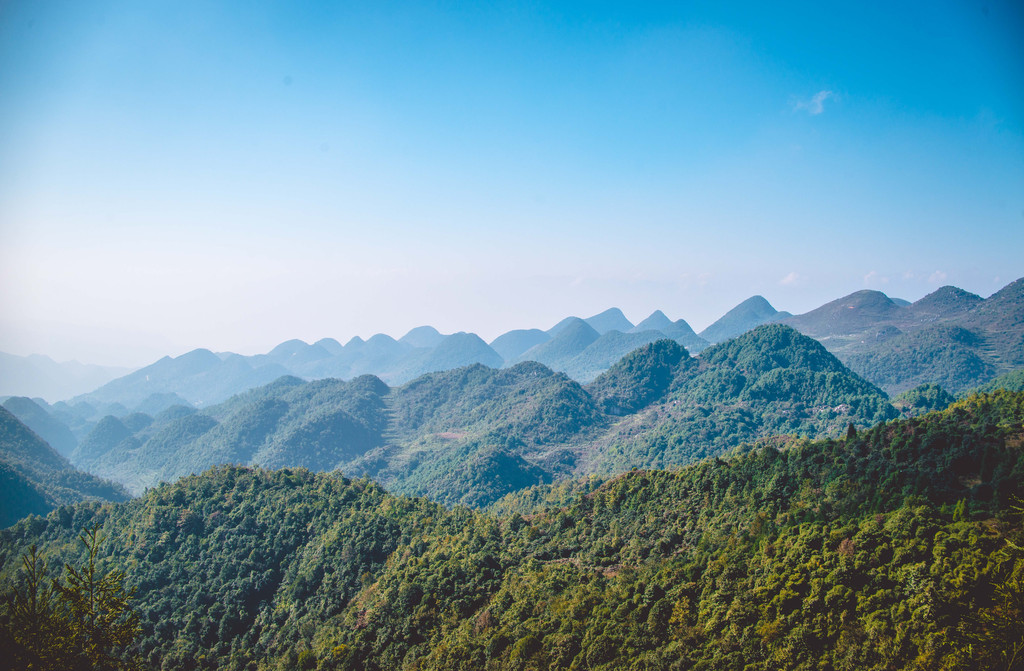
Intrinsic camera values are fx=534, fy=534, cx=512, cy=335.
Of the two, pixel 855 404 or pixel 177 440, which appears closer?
pixel 855 404

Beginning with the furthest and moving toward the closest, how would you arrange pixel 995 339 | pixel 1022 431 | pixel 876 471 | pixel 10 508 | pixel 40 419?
1. pixel 40 419
2. pixel 995 339
3. pixel 10 508
4. pixel 876 471
5. pixel 1022 431

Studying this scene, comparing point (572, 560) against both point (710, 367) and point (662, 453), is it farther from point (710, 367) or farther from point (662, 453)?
point (710, 367)

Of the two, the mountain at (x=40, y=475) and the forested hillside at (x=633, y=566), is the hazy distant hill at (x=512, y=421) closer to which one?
the mountain at (x=40, y=475)

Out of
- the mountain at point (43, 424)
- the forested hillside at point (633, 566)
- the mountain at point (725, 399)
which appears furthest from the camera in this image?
the mountain at point (43, 424)

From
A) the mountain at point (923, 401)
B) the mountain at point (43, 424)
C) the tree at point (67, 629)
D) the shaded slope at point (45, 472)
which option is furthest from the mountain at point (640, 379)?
the mountain at point (43, 424)

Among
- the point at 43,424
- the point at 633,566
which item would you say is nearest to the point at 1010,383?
the point at 633,566

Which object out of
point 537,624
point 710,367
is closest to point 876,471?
point 537,624
